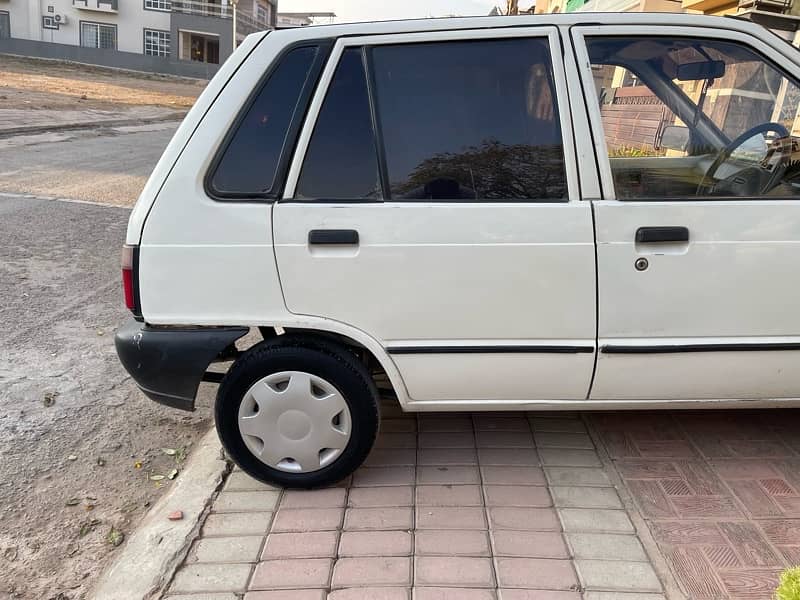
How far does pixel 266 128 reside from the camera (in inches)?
105

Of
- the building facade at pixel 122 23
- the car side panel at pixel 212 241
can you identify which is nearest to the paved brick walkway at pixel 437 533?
the car side panel at pixel 212 241

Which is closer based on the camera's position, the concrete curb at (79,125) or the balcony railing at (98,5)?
the concrete curb at (79,125)

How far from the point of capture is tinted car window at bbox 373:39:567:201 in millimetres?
2682

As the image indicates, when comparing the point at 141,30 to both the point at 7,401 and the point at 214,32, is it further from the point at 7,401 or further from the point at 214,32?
the point at 7,401

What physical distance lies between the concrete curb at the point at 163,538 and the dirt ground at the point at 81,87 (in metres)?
20.4

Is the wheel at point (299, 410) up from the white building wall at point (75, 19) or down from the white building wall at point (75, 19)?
down

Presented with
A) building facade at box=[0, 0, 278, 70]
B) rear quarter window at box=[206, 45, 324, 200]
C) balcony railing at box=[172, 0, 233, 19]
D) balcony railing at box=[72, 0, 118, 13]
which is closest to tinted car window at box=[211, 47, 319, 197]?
rear quarter window at box=[206, 45, 324, 200]

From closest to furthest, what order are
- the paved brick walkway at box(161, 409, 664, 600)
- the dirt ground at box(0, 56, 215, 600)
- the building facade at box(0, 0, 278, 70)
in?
the paved brick walkway at box(161, 409, 664, 600)
the dirt ground at box(0, 56, 215, 600)
the building facade at box(0, 0, 278, 70)

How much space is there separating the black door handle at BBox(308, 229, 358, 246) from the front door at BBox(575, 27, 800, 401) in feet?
3.11

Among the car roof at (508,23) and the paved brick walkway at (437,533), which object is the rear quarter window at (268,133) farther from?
the paved brick walkway at (437,533)

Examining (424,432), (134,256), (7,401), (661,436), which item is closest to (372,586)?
(424,432)

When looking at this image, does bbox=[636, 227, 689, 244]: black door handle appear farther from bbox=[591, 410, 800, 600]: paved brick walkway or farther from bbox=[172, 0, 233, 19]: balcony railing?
bbox=[172, 0, 233, 19]: balcony railing

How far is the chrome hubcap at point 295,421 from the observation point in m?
2.80

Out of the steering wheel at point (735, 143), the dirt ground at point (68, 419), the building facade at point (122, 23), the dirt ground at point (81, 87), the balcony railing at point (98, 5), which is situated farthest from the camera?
the building facade at point (122, 23)
